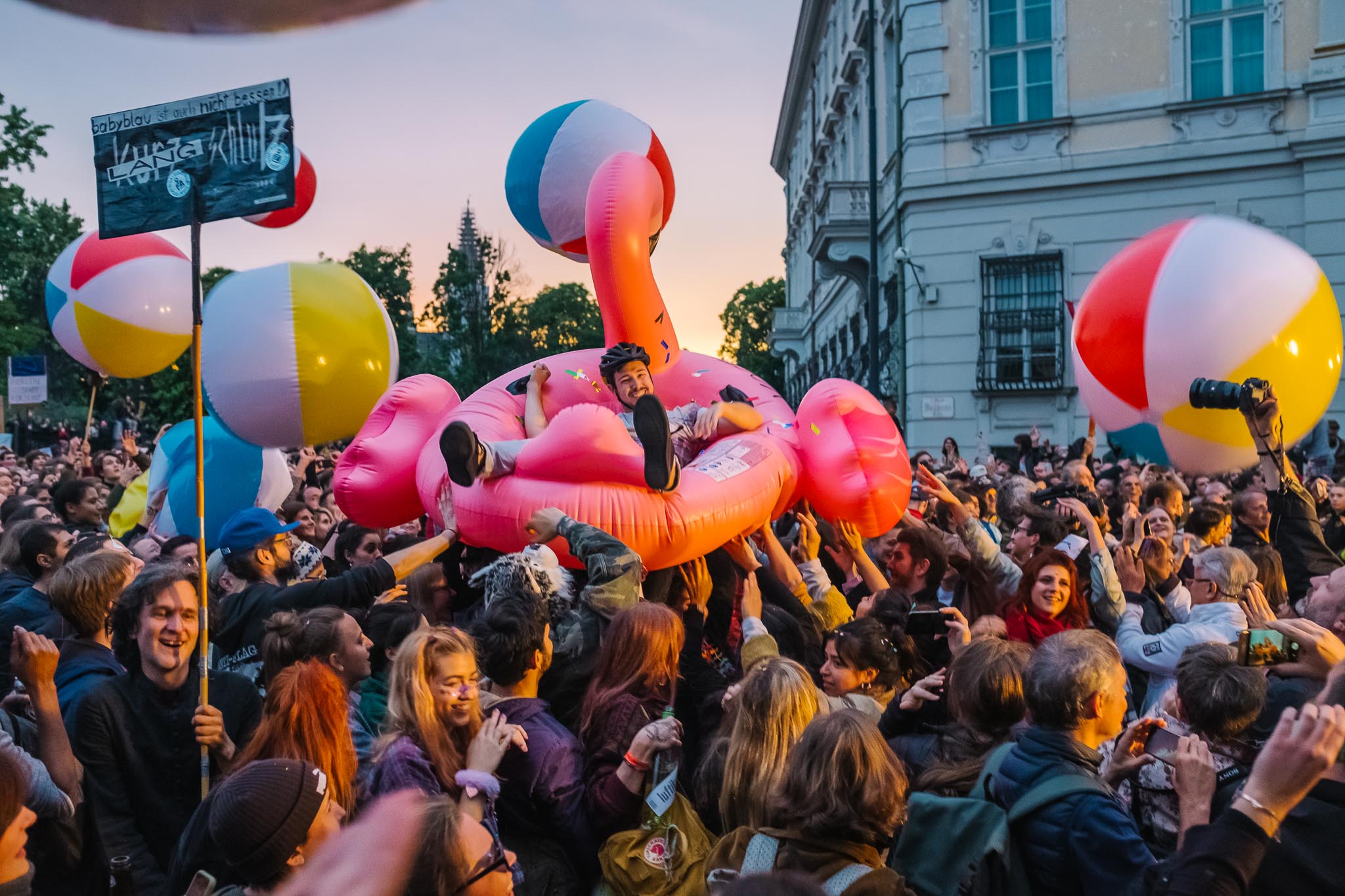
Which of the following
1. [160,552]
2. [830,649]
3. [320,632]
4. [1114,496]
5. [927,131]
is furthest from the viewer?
[927,131]

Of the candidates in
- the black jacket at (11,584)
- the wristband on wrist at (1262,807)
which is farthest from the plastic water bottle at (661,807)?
the black jacket at (11,584)

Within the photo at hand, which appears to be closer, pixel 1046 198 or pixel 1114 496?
pixel 1114 496

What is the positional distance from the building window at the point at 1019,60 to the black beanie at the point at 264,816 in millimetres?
17250

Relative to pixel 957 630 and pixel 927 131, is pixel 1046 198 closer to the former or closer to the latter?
pixel 927 131

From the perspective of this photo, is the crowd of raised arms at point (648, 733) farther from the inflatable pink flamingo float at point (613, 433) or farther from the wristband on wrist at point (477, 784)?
the inflatable pink flamingo float at point (613, 433)

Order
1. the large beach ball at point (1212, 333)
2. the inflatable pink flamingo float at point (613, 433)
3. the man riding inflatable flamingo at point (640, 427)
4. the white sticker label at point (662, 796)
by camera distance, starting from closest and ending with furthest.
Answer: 1. the white sticker label at point (662, 796)
2. the man riding inflatable flamingo at point (640, 427)
3. the inflatable pink flamingo float at point (613, 433)
4. the large beach ball at point (1212, 333)

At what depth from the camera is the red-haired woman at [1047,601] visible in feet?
14.6

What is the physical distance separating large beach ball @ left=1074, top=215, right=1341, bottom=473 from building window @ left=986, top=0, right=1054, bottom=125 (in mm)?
11888

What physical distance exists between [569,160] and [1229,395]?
396 cm

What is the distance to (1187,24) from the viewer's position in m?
16.4

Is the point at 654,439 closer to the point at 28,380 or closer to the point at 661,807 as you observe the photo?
the point at 661,807

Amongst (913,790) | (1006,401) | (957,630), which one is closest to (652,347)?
(957,630)

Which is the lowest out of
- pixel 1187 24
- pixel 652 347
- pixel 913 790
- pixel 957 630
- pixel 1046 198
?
pixel 913 790

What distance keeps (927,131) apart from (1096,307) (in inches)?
478
